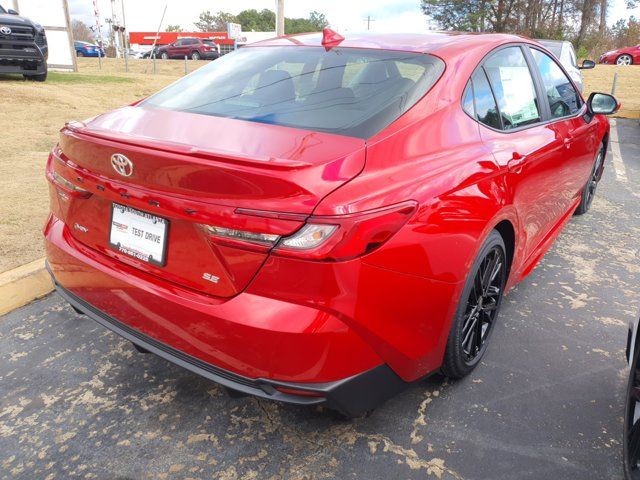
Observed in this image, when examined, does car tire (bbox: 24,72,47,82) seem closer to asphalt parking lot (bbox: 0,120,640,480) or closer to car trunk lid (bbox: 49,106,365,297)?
asphalt parking lot (bbox: 0,120,640,480)

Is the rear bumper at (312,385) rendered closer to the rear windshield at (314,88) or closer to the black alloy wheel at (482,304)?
the black alloy wheel at (482,304)

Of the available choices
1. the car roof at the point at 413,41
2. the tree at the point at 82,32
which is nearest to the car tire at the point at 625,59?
the car roof at the point at 413,41

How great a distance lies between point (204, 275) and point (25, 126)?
7.34 meters

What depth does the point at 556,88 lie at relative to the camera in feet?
12.1

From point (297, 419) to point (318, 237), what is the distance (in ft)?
3.38

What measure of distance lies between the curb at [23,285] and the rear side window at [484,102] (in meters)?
2.77

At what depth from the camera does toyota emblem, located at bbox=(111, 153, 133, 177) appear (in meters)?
1.92

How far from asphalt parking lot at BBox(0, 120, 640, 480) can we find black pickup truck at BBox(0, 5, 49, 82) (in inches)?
370

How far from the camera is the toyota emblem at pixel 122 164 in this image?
1.92m

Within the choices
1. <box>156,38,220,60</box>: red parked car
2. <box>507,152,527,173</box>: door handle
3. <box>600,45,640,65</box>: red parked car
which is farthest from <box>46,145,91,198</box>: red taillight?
<box>156,38,220,60</box>: red parked car

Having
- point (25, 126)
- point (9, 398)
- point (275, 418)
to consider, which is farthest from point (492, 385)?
point (25, 126)

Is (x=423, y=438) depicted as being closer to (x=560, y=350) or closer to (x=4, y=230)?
(x=560, y=350)

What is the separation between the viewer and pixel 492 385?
2.57 metres

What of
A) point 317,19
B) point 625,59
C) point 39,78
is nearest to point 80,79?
point 39,78
